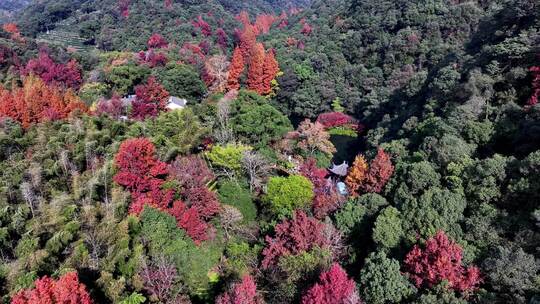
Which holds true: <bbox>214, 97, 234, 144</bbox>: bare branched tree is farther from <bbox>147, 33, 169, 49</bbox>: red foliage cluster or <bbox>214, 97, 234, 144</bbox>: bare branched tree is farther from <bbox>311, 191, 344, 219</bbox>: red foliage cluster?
<bbox>147, 33, 169, 49</bbox>: red foliage cluster

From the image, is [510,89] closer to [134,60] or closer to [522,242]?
[522,242]

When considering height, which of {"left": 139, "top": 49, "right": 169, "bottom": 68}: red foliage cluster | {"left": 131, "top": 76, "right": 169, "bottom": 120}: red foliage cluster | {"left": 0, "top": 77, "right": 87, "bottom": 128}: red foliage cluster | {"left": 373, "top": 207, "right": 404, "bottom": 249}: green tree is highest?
{"left": 373, "top": 207, "right": 404, "bottom": 249}: green tree

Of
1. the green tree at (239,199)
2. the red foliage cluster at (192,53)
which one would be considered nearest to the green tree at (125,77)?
the red foliage cluster at (192,53)

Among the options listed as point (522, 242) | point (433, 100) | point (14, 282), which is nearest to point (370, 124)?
point (433, 100)

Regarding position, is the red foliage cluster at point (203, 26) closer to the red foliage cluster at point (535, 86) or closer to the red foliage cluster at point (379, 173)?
the red foliage cluster at point (379, 173)

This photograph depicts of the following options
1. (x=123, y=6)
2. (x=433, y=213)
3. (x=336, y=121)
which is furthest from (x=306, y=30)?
(x=433, y=213)

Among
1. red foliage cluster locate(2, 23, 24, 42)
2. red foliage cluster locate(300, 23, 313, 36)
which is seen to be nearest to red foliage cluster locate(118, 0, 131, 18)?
red foliage cluster locate(2, 23, 24, 42)
